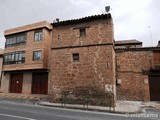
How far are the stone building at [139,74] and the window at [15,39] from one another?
1441 cm

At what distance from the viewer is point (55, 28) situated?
13.9 m

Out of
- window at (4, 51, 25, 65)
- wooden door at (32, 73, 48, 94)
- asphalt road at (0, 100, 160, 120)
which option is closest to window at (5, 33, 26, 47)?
window at (4, 51, 25, 65)

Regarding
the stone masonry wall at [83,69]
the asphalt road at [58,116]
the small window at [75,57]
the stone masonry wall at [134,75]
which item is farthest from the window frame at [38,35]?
the asphalt road at [58,116]

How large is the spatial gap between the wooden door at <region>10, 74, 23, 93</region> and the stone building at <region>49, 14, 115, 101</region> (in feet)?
35.7

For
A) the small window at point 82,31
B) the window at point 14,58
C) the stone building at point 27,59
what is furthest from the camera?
the window at point 14,58

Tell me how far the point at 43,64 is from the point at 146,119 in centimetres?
1450

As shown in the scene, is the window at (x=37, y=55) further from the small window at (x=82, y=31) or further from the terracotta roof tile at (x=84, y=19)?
the small window at (x=82, y=31)

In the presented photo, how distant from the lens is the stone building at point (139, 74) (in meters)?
14.4

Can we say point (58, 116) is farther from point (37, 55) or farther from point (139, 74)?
point (37, 55)

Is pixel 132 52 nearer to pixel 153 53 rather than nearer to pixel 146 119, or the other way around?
pixel 153 53

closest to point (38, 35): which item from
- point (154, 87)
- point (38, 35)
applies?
point (38, 35)

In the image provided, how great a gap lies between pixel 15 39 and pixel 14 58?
9.93 feet

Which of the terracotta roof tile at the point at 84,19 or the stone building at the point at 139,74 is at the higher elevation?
the terracotta roof tile at the point at 84,19

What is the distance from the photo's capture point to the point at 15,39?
2245 cm
